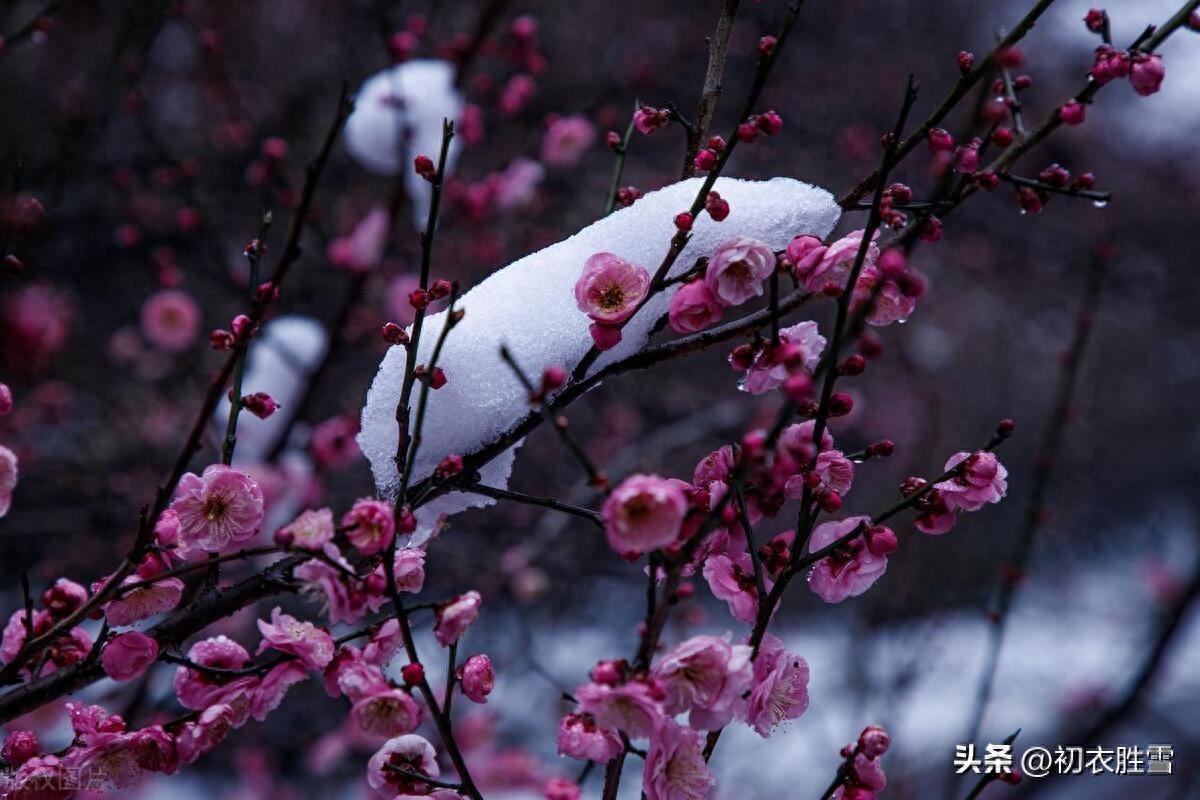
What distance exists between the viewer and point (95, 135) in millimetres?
2623

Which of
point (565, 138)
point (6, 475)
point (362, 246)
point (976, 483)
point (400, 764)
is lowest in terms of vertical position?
point (400, 764)

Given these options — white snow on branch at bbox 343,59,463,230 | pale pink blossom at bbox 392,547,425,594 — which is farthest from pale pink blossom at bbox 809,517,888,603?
white snow on branch at bbox 343,59,463,230

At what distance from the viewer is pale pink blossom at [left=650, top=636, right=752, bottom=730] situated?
31.5 inches

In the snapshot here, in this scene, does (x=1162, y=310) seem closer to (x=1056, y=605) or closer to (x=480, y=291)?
(x=1056, y=605)

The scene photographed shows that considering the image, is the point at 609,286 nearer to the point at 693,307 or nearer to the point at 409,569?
the point at 693,307

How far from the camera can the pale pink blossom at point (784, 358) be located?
2.78ft

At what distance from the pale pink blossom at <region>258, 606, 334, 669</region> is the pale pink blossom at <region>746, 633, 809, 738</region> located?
45 cm

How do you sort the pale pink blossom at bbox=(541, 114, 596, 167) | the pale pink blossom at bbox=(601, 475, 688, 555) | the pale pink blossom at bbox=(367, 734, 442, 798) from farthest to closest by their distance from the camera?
1. the pale pink blossom at bbox=(541, 114, 596, 167)
2. the pale pink blossom at bbox=(367, 734, 442, 798)
3. the pale pink blossom at bbox=(601, 475, 688, 555)

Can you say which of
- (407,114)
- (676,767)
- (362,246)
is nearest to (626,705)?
(676,767)

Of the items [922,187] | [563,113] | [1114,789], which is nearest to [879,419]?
[922,187]

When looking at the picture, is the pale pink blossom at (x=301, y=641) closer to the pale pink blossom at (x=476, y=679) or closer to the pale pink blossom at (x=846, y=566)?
the pale pink blossom at (x=476, y=679)

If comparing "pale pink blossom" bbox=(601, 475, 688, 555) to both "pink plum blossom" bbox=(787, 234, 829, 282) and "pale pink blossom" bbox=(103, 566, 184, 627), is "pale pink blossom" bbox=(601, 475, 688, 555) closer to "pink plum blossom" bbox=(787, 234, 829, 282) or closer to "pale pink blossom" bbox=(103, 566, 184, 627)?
"pink plum blossom" bbox=(787, 234, 829, 282)

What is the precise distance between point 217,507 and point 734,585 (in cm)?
59

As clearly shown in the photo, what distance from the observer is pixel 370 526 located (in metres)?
0.84
